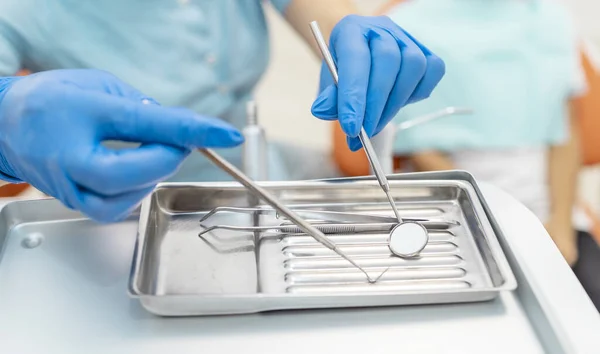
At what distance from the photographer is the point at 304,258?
54cm

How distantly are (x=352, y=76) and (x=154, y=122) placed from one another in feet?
0.75

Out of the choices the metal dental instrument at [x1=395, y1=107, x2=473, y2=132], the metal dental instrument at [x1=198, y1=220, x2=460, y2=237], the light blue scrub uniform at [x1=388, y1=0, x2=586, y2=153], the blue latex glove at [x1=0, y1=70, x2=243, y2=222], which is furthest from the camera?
the light blue scrub uniform at [x1=388, y1=0, x2=586, y2=153]

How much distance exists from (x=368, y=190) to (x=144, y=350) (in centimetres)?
27

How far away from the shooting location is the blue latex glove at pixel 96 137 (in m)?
0.46

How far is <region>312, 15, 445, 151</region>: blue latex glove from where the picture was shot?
601mm

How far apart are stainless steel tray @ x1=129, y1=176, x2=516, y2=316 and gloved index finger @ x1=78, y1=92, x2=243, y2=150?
11 cm

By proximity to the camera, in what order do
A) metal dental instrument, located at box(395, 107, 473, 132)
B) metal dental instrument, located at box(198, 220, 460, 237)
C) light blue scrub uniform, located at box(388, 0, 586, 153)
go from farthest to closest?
light blue scrub uniform, located at box(388, 0, 586, 153) < metal dental instrument, located at box(395, 107, 473, 132) < metal dental instrument, located at box(198, 220, 460, 237)

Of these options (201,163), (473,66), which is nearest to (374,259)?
(201,163)

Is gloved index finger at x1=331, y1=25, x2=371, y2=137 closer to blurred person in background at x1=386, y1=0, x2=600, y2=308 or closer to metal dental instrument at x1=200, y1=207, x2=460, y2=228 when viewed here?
metal dental instrument at x1=200, y1=207, x2=460, y2=228

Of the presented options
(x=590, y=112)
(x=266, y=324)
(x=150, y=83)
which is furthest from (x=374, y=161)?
(x=590, y=112)

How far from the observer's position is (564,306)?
0.50m

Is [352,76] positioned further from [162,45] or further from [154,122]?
[162,45]

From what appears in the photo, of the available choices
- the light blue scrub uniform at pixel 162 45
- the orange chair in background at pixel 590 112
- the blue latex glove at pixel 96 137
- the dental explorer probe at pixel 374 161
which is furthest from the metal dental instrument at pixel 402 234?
the orange chair in background at pixel 590 112

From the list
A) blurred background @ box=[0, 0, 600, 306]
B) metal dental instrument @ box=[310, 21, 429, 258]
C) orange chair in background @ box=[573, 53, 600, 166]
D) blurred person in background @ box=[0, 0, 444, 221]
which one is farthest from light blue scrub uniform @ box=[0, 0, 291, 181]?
orange chair in background @ box=[573, 53, 600, 166]
